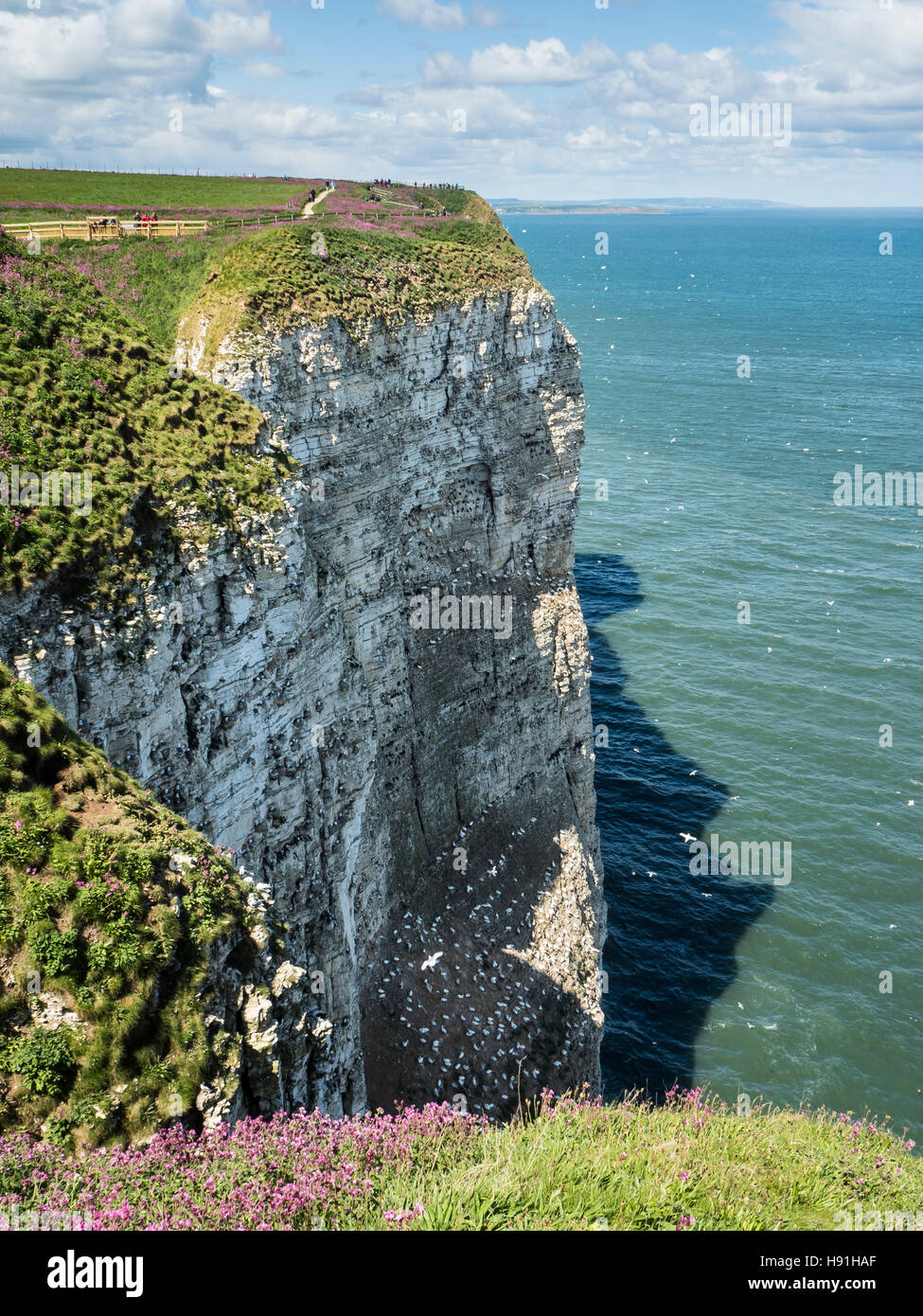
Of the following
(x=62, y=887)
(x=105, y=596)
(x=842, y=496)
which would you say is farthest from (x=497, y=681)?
(x=842, y=496)

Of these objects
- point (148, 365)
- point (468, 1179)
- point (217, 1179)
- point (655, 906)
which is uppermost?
point (148, 365)

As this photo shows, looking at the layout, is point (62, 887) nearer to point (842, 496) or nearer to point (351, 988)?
point (351, 988)

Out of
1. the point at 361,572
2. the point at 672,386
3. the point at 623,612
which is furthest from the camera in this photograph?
the point at 672,386

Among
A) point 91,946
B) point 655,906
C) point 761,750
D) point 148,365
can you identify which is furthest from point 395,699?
point 761,750

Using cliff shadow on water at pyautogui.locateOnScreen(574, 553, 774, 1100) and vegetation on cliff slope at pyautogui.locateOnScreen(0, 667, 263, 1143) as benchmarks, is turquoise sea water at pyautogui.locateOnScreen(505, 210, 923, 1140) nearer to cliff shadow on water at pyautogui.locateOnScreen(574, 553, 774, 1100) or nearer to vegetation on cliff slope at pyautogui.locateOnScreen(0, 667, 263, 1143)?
cliff shadow on water at pyautogui.locateOnScreen(574, 553, 774, 1100)

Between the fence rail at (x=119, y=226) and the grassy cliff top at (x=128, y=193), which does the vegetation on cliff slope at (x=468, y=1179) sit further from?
the grassy cliff top at (x=128, y=193)

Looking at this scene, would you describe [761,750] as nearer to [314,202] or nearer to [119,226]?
[314,202]

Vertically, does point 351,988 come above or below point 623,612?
below
